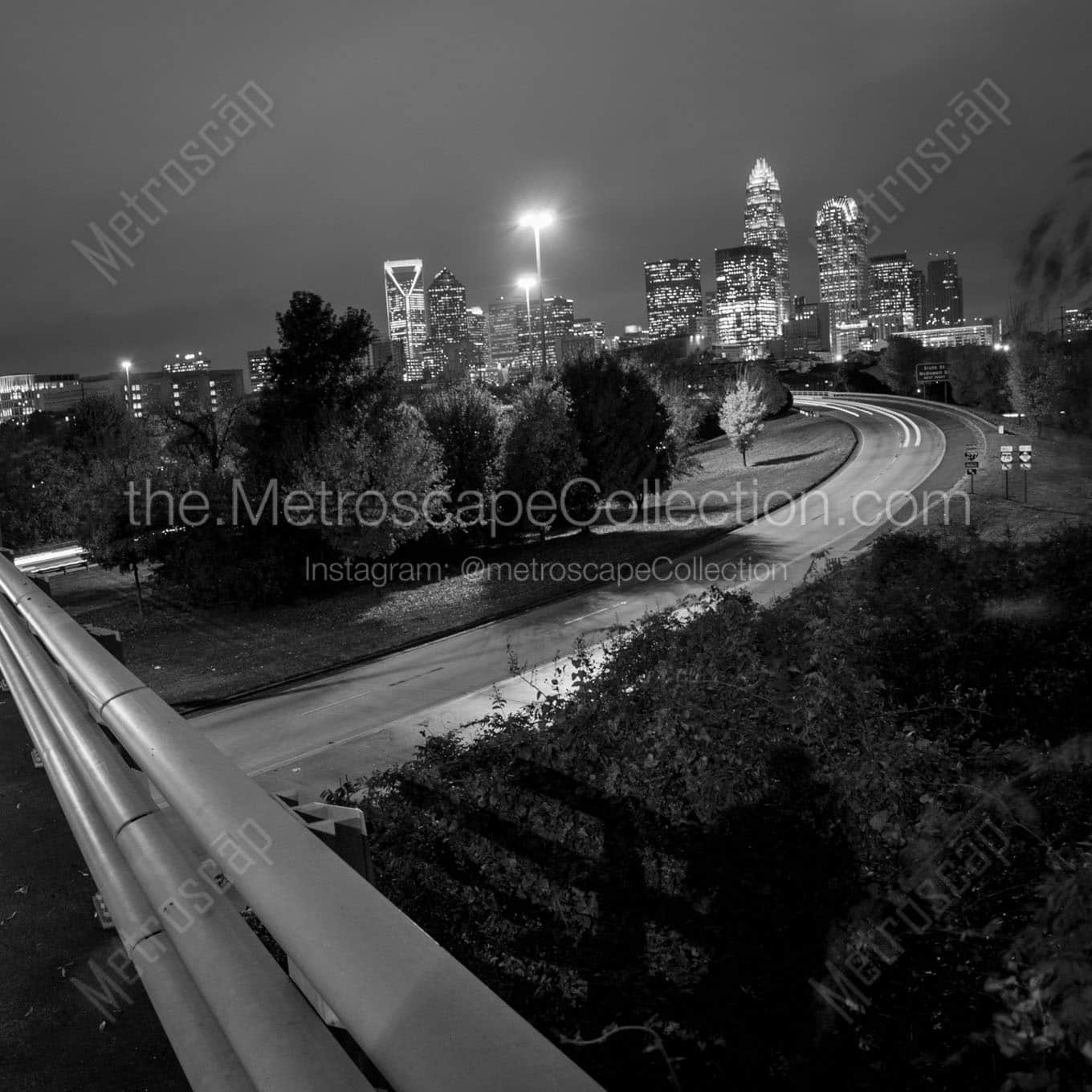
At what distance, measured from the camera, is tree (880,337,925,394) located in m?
87.6

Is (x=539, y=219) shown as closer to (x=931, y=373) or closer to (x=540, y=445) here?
(x=540, y=445)

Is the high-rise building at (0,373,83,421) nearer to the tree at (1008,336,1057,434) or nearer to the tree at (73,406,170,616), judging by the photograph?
the tree at (73,406,170,616)

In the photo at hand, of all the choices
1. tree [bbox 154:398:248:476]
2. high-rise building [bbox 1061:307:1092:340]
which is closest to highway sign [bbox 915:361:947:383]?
tree [bbox 154:398:248:476]

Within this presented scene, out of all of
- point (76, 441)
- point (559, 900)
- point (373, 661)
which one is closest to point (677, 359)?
point (76, 441)

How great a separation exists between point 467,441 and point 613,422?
849 cm

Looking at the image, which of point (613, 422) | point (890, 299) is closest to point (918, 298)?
point (890, 299)

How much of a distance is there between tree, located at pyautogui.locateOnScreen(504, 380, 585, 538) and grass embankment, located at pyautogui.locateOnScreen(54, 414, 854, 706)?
2741 millimetres

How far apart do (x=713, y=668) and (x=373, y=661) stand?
58.1 ft

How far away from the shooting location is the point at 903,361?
8888 centimetres

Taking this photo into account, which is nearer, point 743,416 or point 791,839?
point 791,839

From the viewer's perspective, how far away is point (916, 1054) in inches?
130

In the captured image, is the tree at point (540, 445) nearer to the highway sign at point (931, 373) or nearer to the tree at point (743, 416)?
the tree at point (743, 416)

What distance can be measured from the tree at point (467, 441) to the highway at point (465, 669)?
8.74 m

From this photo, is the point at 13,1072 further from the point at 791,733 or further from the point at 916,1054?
the point at 791,733
